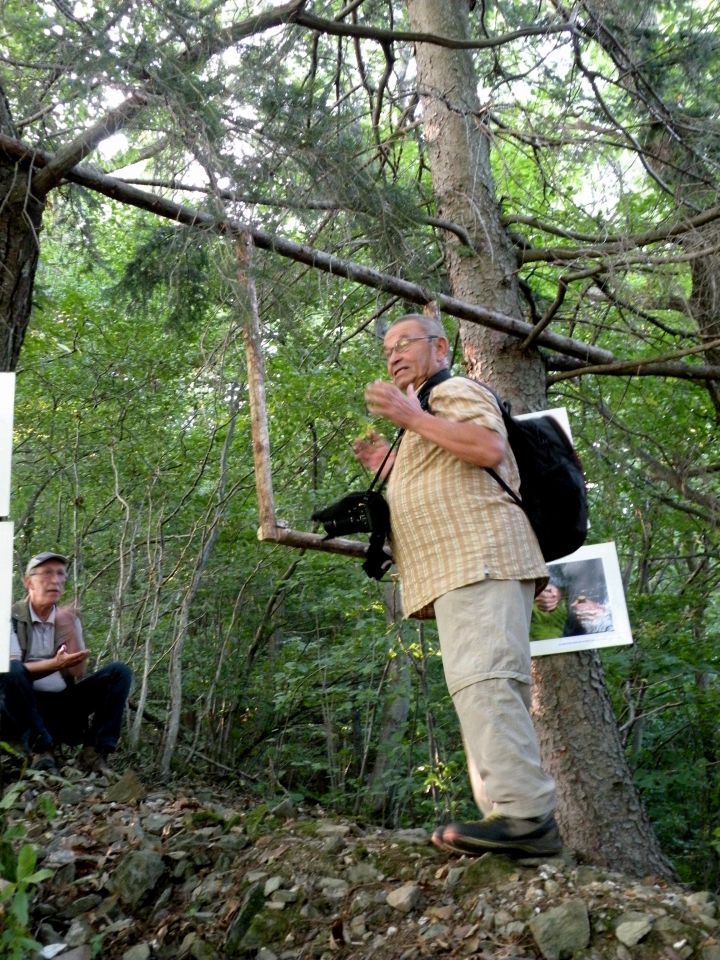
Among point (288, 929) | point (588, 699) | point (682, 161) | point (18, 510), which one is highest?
point (682, 161)

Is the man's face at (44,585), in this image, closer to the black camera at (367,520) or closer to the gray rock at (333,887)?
the black camera at (367,520)

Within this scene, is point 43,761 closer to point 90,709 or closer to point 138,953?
point 90,709

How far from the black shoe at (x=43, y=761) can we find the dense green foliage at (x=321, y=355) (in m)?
1.13

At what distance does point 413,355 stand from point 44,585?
302cm

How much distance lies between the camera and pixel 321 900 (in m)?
3.73

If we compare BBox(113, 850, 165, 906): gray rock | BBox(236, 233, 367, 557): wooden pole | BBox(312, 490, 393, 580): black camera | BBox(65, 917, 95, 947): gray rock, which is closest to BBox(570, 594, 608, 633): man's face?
BBox(236, 233, 367, 557): wooden pole

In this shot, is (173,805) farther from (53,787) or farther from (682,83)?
(682,83)

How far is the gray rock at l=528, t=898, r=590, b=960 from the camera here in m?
3.21

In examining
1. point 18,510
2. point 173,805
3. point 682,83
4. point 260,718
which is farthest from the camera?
point 18,510

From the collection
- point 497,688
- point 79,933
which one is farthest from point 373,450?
point 79,933

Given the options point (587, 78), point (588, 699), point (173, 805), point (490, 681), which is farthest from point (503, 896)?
point (587, 78)

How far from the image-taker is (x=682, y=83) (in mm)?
7145

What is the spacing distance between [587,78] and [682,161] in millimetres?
875

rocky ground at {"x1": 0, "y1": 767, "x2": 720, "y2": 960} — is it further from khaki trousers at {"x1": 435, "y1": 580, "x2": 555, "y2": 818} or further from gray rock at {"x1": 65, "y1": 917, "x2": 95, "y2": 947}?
khaki trousers at {"x1": 435, "y1": 580, "x2": 555, "y2": 818}
